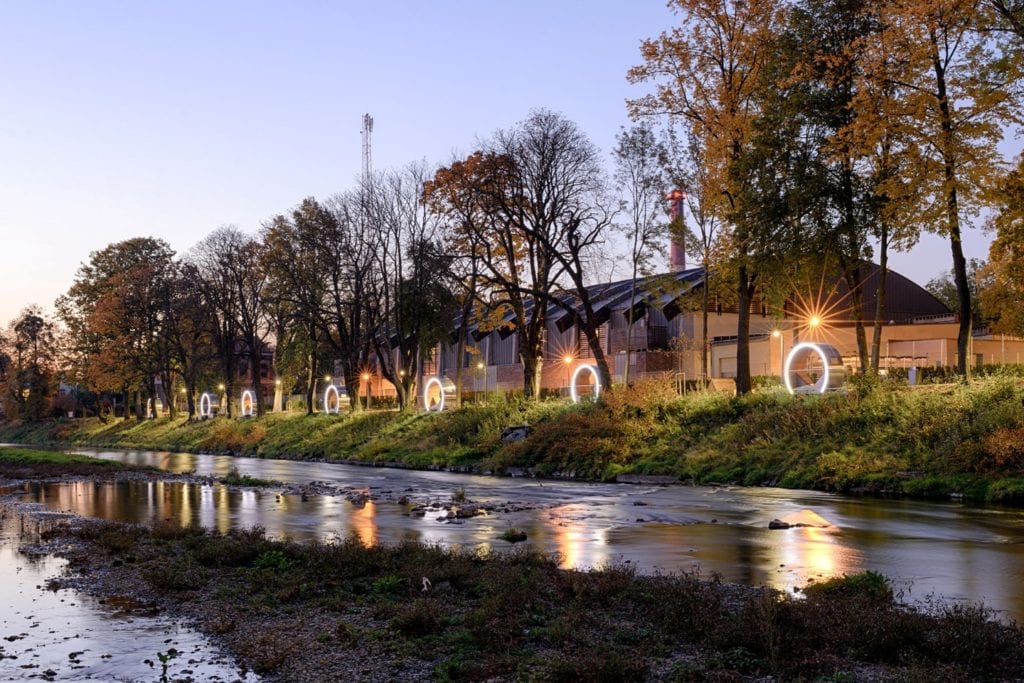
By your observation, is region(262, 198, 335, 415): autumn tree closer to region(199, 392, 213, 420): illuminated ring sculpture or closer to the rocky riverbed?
region(199, 392, 213, 420): illuminated ring sculpture

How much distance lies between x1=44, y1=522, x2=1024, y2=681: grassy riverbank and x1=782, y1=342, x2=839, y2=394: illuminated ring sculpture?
26.4 metres

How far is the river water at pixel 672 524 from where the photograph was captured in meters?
14.8

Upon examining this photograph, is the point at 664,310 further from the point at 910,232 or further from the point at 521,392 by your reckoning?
the point at 910,232

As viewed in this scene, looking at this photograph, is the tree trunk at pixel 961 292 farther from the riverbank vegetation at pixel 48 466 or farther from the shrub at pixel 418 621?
the riverbank vegetation at pixel 48 466

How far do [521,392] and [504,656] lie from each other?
48801 millimetres

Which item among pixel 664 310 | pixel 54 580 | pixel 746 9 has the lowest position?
pixel 54 580

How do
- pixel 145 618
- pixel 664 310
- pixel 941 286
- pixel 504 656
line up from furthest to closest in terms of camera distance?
1. pixel 941 286
2. pixel 664 310
3. pixel 145 618
4. pixel 504 656

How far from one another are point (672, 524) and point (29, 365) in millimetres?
102026

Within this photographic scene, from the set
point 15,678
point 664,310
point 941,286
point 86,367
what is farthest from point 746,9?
point 941,286

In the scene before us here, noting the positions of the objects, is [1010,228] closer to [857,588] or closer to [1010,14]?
[1010,14]

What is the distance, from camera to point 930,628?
31.2 ft

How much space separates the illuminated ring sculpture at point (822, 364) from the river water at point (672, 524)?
8.71m

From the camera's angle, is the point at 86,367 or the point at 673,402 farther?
the point at 86,367

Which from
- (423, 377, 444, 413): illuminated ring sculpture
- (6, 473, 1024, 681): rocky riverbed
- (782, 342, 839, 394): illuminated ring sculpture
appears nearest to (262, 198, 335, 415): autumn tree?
(423, 377, 444, 413): illuminated ring sculpture
